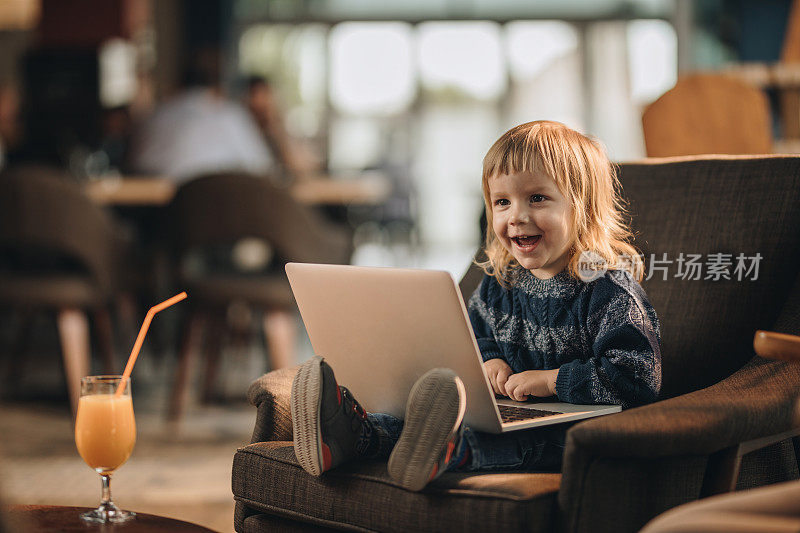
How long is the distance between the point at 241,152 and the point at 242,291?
1.30m

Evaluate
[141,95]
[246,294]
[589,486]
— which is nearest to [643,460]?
[589,486]

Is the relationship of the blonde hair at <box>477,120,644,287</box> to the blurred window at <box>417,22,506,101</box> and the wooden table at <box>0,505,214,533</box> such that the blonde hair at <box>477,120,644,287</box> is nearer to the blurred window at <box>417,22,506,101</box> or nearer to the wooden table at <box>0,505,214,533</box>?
the wooden table at <box>0,505,214,533</box>

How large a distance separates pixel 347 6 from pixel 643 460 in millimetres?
8858

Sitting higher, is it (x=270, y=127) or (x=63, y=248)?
(x=270, y=127)

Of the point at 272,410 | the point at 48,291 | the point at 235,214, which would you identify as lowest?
the point at 272,410

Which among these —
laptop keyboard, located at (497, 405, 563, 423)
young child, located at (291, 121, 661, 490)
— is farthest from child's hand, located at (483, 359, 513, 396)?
laptop keyboard, located at (497, 405, 563, 423)

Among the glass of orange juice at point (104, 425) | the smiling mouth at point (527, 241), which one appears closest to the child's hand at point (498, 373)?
the smiling mouth at point (527, 241)

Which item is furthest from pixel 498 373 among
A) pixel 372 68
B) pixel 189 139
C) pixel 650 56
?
pixel 650 56

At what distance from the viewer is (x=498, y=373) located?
1.63 metres

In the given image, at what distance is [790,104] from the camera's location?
10.9 ft

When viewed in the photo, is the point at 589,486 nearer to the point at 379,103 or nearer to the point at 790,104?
the point at 790,104

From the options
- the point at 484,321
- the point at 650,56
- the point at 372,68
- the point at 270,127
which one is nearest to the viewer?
the point at 484,321

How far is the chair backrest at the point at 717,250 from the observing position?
1.74 meters

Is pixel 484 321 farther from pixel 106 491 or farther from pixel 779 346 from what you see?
pixel 106 491
